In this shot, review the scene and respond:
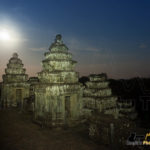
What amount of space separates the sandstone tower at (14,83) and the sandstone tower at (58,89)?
21.3 ft

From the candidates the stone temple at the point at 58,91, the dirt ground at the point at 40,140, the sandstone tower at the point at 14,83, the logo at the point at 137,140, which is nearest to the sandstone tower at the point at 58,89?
the stone temple at the point at 58,91

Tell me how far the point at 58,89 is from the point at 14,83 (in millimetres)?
8042

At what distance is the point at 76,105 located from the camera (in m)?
9.55

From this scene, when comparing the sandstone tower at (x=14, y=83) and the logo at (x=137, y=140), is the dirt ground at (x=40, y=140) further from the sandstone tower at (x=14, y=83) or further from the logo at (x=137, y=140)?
the sandstone tower at (x=14, y=83)

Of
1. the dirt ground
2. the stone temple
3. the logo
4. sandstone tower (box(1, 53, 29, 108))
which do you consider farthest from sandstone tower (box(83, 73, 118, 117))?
sandstone tower (box(1, 53, 29, 108))

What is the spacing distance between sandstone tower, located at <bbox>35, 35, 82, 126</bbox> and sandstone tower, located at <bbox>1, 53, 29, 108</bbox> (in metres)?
6.49

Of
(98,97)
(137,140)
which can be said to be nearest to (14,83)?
(98,97)

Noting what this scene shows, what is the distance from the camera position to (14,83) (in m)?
14.8

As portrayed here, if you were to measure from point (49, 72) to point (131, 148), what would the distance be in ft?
20.0

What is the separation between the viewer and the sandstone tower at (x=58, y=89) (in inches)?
342

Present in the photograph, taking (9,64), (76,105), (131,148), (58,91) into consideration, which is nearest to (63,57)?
(58,91)

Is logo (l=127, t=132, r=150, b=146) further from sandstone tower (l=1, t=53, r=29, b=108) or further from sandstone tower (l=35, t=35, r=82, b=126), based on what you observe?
sandstone tower (l=1, t=53, r=29, b=108)

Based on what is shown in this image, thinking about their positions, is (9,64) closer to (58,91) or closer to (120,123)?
(58,91)

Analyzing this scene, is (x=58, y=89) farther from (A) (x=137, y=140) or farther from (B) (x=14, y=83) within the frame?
(B) (x=14, y=83)
